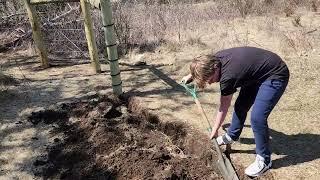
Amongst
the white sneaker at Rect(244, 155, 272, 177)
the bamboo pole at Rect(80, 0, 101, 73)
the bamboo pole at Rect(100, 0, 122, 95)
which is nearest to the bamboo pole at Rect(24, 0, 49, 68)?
the bamboo pole at Rect(80, 0, 101, 73)

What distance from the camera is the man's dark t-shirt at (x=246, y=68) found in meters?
3.52

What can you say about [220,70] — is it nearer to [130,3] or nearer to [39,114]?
[39,114]

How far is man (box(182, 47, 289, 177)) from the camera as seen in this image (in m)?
3.49

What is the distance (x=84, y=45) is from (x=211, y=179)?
4918 millimetres

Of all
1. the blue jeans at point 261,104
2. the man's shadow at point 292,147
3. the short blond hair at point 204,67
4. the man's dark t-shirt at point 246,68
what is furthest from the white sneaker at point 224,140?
the short blond hair at point 204,67

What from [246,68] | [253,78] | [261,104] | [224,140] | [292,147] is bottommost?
[292,147]

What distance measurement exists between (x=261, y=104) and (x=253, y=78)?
24cm

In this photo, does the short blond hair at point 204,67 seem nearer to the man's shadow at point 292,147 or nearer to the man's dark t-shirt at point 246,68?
the man's dark t-shirt at point 246,68

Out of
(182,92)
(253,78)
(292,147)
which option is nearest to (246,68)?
(253,78)

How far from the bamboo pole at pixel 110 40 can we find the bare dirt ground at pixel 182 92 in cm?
32

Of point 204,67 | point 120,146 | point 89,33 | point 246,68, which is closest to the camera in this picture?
point 204,67

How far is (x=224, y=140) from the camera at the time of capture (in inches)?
173

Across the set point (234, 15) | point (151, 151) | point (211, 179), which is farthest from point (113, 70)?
point (234, 15)

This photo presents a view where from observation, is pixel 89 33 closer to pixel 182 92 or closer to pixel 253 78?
pixel 182 92
